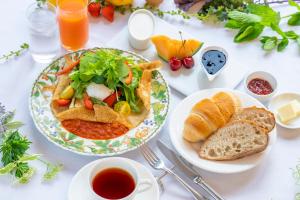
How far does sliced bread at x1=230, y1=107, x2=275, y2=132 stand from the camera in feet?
4.89

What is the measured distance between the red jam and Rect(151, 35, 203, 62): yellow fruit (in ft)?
0.77

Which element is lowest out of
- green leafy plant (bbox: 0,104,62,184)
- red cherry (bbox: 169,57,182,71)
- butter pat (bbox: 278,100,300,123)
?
green leafy plant (bbox: 0,104,62,184)

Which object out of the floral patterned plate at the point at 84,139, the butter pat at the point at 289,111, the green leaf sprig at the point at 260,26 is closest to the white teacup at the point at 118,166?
the floral patterned plate at the point at 84,139

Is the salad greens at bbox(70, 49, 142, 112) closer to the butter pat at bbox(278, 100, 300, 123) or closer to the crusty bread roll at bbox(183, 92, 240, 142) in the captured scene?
the crusty bread roll at bbox(183, 92, 240, 142)

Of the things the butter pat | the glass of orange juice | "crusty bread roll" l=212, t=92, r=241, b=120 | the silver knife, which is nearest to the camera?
the silver knife

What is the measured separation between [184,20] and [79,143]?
0.76 metres

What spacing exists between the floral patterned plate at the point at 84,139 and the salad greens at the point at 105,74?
0.08 meters

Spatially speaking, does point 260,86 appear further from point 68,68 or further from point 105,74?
point 68,68

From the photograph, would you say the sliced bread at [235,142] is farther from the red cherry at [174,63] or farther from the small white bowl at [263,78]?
the red cherry at [174,63]

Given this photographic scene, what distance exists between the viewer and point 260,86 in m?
1.72

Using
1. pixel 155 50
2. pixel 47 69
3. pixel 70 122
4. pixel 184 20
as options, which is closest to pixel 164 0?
pixel 184 20

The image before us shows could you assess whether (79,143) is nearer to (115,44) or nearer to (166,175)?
(166,175)

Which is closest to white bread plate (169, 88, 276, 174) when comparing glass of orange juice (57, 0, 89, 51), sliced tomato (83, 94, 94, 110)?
sliced tomato (83, 94, 94, 110)

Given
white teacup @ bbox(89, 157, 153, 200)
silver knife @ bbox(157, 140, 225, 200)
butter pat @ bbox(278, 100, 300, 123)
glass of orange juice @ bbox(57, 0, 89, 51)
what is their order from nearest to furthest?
1. white teacup @ bbox(89, 157, 153, 200)
2. silver knife @ bbox(157, 140, 225, 200)
3. butter pat @ bbox(278, 100, 300, 123)
4. glass of orange juice @ bbox(57, 0, 89, 51)
